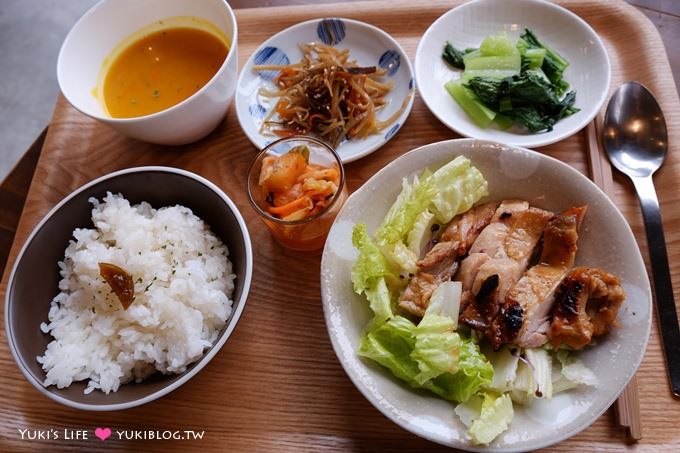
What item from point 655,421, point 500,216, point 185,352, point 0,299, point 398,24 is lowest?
point 0,299

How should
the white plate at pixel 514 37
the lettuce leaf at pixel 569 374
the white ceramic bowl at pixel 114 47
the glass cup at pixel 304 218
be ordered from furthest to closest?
the white plate at pixel 514 37, the white ceramic bowl at pixel 114 47, the glass cup at pixel 304 218, the lettuce leaf at pixel 569 374

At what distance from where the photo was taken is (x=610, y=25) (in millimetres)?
2232

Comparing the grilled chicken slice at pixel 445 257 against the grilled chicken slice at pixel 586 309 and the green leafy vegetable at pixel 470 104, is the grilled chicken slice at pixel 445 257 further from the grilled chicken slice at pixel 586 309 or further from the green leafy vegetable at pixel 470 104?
the green leafy vegetable at pixel 470 104

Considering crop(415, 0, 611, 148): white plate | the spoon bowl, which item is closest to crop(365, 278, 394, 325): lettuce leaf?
crop(415, 0, 611, 148): white plate

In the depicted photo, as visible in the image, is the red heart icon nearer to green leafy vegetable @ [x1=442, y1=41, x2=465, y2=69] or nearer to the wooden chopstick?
the wooden chopstick

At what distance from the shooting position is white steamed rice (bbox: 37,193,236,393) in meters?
1.47

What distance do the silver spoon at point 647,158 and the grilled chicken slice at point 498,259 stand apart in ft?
1.49

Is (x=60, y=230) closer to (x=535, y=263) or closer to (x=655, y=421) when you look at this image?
(x=535, y=263)

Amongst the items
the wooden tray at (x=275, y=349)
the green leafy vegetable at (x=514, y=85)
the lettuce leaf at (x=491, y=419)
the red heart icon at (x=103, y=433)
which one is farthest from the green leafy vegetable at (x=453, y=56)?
the red heart icon at (x=103, y=433)

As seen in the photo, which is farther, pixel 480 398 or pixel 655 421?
pixel 655 421

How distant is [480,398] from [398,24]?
5.68 feet

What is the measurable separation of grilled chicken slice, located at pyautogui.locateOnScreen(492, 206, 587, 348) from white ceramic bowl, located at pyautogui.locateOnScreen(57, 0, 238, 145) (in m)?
1.27

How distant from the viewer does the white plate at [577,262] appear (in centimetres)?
130

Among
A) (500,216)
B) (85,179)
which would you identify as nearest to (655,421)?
(500,216)
